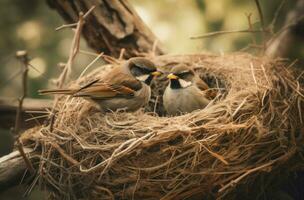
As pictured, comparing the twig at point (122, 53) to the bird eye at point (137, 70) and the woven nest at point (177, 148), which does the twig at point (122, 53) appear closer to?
the bird eye at point (137, 70)

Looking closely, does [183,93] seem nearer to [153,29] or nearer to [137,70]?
[137,70]

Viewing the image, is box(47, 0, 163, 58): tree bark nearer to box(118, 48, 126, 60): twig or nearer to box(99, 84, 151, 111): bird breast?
box(118, 48, 126, 60): twig

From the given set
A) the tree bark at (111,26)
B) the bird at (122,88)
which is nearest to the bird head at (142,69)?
the bird at (122,88)

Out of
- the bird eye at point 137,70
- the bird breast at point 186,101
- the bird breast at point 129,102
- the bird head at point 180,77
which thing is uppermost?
the bird eye at point 137,70

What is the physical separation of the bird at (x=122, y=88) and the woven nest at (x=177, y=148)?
151mm

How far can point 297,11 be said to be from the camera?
6211mm

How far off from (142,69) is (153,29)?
1.24 metres

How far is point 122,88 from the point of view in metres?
5.07

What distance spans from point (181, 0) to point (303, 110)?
6.76ft

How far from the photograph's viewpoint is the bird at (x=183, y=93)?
528 cm

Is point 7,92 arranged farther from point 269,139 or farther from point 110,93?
point 269,139

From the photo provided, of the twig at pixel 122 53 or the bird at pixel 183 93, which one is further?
the twig at pixel 122 53

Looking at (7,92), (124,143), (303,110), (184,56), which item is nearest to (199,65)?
(184,56)

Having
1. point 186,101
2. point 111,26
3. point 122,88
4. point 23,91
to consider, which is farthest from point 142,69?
point 23,91
